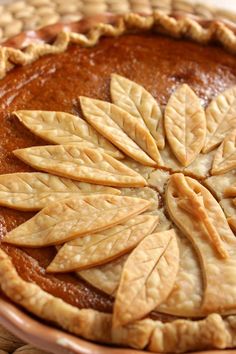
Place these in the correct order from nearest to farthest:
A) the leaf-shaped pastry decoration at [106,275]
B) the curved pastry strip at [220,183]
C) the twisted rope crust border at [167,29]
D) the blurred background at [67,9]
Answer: the leaf-shaped pastry decoration at [106,275]
the curved pastry strip at [220,183]
the twisted rope crust border at [167,29]
the blurred background at [67,9]

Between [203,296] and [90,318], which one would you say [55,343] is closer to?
[90,318]

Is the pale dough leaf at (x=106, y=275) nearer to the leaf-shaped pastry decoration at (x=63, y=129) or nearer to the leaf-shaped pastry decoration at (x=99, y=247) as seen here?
the leaf-shaped pastry decoration at (x=99, y=247)

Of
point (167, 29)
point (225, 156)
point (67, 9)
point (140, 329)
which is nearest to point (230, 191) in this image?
point (225, 156)

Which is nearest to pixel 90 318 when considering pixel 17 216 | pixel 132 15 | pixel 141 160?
pixel 17 216

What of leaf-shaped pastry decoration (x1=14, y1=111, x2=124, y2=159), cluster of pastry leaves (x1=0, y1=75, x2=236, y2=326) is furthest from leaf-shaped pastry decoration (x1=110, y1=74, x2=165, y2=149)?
leaf-shaped pastry decoration (x1=14, y1=111, x2=124, y2=159)

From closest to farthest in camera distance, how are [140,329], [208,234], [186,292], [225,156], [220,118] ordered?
1. [140,329]
2. [186,292]
3. [208,234]
4. [225,156]
5. [220,118]

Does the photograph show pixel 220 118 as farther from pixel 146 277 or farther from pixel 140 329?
pixel 140 329

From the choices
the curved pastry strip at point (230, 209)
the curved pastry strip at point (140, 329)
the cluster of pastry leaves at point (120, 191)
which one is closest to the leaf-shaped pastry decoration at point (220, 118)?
the cluster of pastry leaves at point (120, 191)

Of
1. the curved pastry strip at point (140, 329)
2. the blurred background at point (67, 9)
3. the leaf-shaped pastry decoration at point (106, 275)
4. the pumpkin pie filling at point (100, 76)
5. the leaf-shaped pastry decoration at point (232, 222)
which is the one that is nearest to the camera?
the curved pastry strip at point (140, 329)
